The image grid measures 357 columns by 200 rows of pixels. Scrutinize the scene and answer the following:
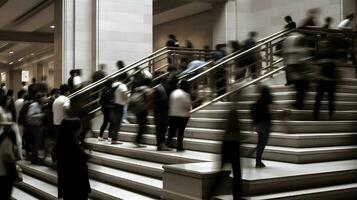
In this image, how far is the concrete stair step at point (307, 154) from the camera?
25.8 ft

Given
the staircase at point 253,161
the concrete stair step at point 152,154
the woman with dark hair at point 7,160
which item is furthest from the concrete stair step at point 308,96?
the woman with dark hair at point 7,160

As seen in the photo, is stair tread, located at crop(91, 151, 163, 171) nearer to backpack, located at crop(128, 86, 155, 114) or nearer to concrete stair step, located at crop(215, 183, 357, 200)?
backpack, located at crop(128, 86, 155, 114)

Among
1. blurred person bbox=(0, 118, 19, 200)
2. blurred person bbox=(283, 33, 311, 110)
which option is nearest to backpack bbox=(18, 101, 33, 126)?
blurred person bbox=(0, 118, 19, 200)

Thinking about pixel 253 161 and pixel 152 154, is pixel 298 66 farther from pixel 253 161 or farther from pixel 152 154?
pixel 152 154

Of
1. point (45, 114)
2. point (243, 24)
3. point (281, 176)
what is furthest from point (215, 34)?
point (281, 176)

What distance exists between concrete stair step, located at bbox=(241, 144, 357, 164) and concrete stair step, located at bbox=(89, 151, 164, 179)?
1.63 m

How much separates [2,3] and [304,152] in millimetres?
16310

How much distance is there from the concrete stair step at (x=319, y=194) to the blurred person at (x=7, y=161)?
2731 millimetres

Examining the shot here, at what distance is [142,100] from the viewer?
33.4 feet

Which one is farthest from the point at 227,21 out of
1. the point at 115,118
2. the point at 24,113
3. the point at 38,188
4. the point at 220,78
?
the point at 38,188

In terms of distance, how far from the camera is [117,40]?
58.2ft

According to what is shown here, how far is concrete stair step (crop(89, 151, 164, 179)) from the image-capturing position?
836cm

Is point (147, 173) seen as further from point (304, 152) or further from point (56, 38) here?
point (56, 38)

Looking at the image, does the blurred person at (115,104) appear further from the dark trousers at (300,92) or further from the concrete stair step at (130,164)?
the dark trousers at (300,92)
